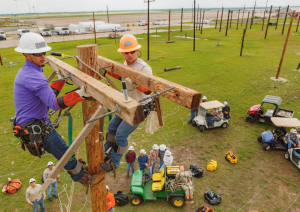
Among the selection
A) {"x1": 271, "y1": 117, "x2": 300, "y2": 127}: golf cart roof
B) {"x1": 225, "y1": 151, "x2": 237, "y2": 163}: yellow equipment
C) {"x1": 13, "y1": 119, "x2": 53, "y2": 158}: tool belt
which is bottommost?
{"x1": 225, "y1": 151, "x2": 237, "y2": 163}: yellow equipment

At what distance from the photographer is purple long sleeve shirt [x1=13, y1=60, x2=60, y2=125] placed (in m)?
2.84

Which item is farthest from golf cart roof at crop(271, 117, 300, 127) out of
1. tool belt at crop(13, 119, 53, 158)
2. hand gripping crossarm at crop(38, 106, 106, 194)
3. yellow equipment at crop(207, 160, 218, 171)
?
tool belt at crop(13, 119, 53, 158)

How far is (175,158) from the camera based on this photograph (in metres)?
10.1

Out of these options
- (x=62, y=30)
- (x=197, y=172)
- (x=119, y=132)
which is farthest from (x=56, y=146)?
(x=62, y=30)

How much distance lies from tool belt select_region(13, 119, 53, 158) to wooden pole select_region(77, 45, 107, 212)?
2.07ft

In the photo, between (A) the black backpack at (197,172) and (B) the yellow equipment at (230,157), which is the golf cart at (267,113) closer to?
(B) the yellow equipment at (230,157)

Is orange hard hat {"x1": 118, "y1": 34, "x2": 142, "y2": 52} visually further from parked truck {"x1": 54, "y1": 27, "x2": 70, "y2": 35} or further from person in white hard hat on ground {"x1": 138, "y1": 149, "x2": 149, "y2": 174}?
parked truck {"x1": 54, "y1": 27, "x2": 70, "y2": 35}

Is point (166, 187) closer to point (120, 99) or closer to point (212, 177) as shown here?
point (212, 177)

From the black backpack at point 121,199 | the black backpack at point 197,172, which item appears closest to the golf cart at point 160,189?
the black backpack at point 121,199

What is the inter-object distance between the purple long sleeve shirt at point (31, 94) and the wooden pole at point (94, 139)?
562 mm

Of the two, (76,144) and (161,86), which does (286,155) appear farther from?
(76,144)

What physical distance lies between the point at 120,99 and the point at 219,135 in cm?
1103

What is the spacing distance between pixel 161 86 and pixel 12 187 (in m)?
8.72

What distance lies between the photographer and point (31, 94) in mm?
3023
